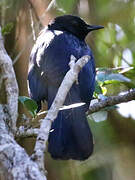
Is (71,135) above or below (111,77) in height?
below

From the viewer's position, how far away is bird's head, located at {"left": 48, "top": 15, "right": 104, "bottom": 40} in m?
5.54

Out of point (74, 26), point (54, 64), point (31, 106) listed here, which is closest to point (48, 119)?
point (31, 106)

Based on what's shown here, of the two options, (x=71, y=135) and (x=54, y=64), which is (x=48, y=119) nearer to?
(x=71, y=135)

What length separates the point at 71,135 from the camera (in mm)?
3979

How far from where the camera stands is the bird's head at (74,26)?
18.2ft

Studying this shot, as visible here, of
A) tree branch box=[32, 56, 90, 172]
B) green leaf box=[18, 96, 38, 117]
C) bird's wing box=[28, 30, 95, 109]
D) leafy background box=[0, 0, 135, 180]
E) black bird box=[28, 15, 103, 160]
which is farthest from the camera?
leafy background box=[0, 0, 135, 180]

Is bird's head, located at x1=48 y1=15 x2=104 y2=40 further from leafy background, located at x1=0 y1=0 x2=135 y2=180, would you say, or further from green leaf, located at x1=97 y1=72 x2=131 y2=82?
green leaf, located at x1=97 y1=72 x2=131 y2=82

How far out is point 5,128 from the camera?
2.93 meters

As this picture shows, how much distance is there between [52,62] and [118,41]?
6.40ft

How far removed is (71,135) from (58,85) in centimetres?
54

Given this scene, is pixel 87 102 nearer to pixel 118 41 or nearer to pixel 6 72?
pixel 6 72

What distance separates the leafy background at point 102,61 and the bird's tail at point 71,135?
29.8 inches

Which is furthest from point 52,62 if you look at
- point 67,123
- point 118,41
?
point 118,41

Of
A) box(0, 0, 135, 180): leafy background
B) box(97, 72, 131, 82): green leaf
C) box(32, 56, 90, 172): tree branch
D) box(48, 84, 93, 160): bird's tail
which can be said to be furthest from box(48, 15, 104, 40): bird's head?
box(32, 56, 90, 172): tree branch
